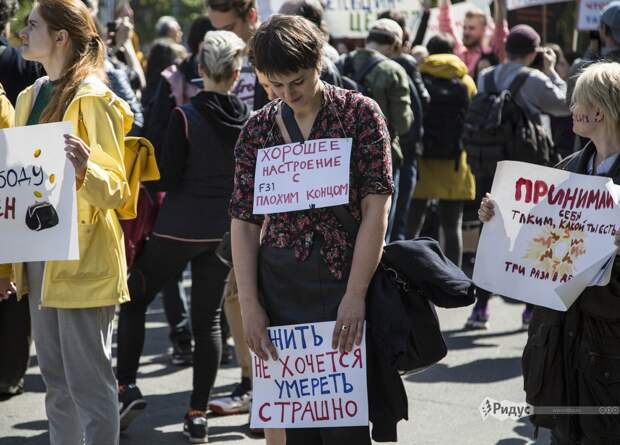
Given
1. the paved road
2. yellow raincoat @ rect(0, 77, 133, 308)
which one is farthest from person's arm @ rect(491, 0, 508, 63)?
yellow raincoat @ rect(0, 77, 133, 308)

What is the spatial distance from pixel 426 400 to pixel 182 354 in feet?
5.69

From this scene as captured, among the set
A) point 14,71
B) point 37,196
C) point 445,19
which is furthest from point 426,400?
point 445,19

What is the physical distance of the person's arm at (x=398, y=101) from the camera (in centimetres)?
721

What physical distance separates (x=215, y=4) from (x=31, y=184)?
104 inches

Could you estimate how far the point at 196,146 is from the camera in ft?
17.1

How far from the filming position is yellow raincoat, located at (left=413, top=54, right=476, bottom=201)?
8.19m

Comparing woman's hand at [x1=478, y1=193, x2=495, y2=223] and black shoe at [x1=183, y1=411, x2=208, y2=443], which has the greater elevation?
woman's hand at [x1=478, y1=193, x2=495, y2=223]

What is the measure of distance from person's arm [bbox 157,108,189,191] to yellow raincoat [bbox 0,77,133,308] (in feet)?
3.90

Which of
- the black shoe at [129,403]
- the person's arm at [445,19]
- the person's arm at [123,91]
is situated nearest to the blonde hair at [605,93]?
the black shoe at [129,403]

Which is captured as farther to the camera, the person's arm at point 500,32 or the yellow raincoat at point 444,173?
the person's arm at point 500,32

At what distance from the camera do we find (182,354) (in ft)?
22.2

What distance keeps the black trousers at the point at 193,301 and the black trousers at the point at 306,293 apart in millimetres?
1696

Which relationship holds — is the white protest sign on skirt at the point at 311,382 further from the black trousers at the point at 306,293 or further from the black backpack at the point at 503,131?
the black backpack at the point at 503,131

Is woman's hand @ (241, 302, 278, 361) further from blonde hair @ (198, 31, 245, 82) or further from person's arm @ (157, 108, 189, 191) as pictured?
blonde hair @ (198, 31, 245, 82)
